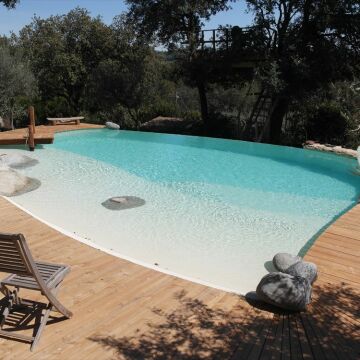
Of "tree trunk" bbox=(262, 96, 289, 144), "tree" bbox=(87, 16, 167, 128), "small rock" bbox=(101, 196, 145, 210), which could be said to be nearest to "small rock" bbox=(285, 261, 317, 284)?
"small rock" bbox=(101, 196, 145, 210)

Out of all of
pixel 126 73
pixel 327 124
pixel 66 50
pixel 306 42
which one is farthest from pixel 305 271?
pixel 66 50

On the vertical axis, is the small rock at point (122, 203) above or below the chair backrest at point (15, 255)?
below

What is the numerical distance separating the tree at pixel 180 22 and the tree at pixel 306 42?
226 cm

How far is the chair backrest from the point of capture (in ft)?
9.51

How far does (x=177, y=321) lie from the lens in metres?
3.58

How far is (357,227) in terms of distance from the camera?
6.31 m

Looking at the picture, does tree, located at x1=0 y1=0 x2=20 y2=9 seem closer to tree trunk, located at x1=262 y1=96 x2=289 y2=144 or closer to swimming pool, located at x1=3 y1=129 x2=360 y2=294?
swimming pool, located at x1=3 y1=129 x2=360 y2=294

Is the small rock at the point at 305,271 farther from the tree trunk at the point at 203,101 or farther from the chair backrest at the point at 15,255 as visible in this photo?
the tree trunk at the point at 203,101

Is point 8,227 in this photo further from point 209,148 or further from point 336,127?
point 336,127

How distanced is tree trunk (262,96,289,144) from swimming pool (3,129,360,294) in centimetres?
264

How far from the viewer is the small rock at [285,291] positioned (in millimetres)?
3734

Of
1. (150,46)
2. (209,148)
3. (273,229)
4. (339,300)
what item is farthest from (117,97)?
(339,300)

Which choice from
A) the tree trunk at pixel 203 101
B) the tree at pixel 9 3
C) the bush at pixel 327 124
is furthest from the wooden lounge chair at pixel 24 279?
the tree trunk at pixel 203 101

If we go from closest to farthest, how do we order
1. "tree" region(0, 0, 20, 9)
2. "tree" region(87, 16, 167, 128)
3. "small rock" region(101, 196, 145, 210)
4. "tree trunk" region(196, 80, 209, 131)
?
1. "small rock" region(101, 196, 145, 210)
2. "tree" region(0, 0, 20, 9)
3. "tree trunk" region(196, 80, 209, 131)
4. "tree" region(87, 16, 167, 128)
